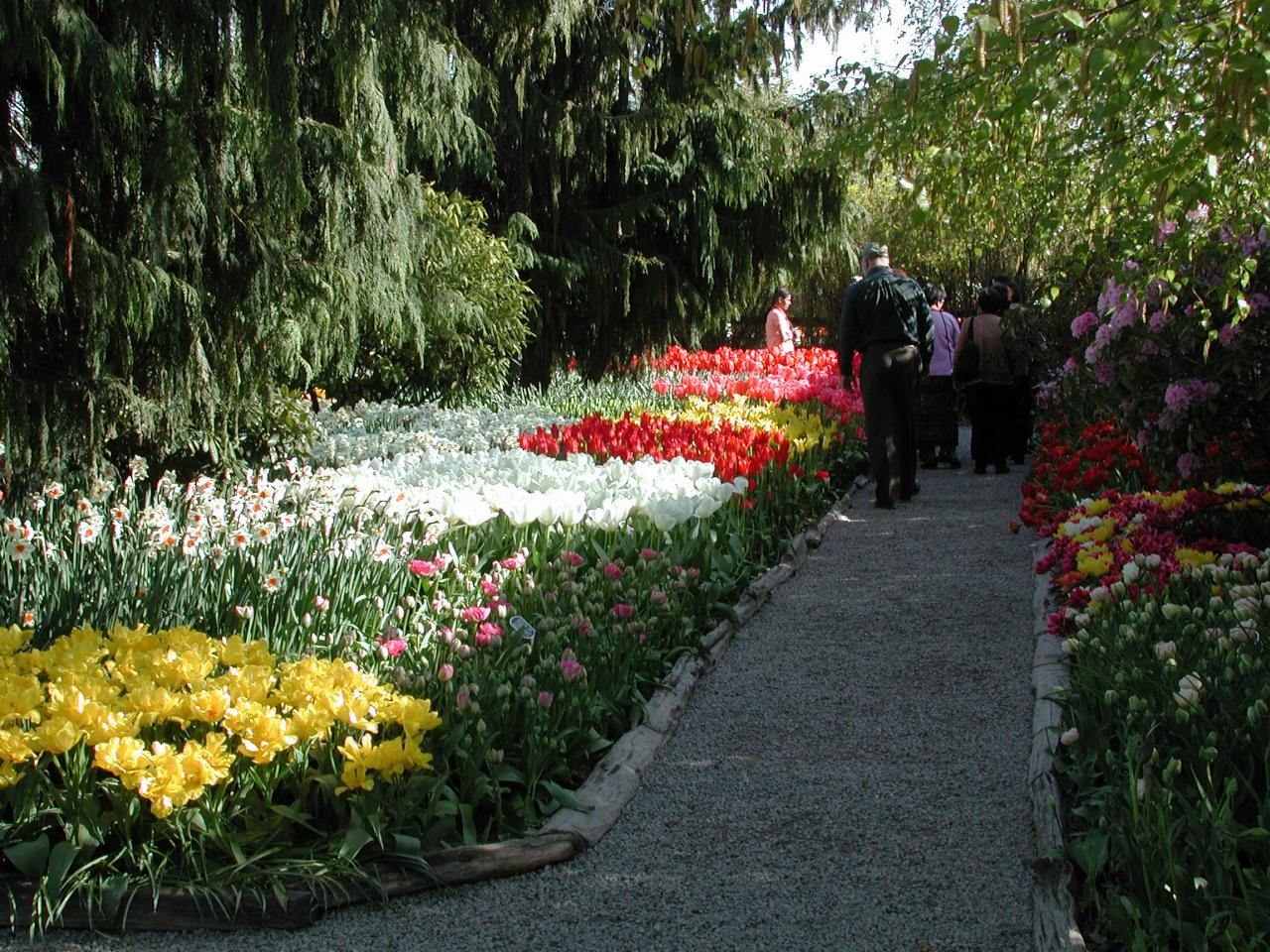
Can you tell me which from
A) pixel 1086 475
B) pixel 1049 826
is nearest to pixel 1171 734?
pixel 1049 826

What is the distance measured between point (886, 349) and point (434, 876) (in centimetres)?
626

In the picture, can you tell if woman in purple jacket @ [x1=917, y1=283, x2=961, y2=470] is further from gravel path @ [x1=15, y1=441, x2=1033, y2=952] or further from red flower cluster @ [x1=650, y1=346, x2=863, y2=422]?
gravel path @ [x1=15, y1=441, x2=1033, y2=952]

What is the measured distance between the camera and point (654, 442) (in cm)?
856

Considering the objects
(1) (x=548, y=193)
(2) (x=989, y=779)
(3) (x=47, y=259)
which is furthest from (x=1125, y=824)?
(1) (x=548, y=193)

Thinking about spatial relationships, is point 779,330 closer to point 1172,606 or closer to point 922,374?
point 922,374

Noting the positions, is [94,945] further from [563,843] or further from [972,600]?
[972,600]

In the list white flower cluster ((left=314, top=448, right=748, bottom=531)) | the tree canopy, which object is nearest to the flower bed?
white flower cluster ((left=314, top=448, right=748, bottom=531))

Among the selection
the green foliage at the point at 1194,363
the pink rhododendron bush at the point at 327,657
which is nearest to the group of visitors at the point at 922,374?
the pink rhododendron bush at the point at 327,657

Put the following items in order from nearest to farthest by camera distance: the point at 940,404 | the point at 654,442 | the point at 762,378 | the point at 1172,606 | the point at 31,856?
the point at 31,856, the point at 1172,606, the point at 654,442, the point at 940,404, the point at 762,378

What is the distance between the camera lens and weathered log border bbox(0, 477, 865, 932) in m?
2.92

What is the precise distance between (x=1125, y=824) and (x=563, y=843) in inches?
54.1

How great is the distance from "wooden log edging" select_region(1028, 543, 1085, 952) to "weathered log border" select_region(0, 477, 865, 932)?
114cm

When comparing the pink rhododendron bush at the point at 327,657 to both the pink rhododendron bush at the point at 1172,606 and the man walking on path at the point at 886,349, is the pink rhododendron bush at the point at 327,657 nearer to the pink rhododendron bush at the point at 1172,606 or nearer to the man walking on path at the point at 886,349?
the pink rhododendron bush at the point at 1172,606

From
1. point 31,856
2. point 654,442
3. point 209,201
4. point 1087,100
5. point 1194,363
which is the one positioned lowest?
point 31,856
